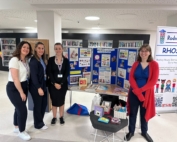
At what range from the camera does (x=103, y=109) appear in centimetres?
218

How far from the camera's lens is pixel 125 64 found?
260 centimetres

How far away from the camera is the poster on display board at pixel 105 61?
9.21ft

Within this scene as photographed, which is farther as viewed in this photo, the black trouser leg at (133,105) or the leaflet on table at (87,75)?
the leaflet on table at (87,75)

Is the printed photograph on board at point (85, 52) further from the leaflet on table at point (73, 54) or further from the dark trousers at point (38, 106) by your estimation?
the dark trousers at point (38, 106)

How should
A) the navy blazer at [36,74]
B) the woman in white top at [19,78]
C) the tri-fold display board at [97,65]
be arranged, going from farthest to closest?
the tri-fold display board at [97,65], the navy blazer at [36,74], the woman in white top at [19,78]

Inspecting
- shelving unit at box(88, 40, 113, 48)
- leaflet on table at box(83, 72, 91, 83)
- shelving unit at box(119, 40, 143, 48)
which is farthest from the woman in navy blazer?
shelving unit at box(119, 40, 143, 48)

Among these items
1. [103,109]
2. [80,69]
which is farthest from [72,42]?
[103,109]

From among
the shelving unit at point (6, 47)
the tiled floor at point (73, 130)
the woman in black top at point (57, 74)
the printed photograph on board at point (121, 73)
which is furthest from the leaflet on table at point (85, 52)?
the shelving unit at point (6, 47)

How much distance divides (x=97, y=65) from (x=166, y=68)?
58.5 inches

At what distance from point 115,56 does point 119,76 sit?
44 centimetres

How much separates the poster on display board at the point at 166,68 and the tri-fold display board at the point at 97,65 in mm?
801

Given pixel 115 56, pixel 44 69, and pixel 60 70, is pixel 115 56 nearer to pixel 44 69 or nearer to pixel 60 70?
pixel 60 70

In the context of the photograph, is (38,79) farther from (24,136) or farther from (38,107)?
(24,136)

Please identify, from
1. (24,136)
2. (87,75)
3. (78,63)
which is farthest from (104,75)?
(24,136)
